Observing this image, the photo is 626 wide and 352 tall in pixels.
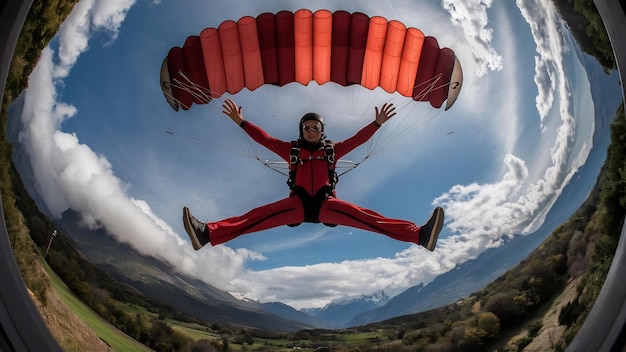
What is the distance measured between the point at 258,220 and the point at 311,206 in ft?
2.40

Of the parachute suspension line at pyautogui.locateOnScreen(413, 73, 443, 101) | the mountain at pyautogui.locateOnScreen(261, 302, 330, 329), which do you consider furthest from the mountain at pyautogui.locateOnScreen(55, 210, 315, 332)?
the parachute suspension line at pyautogui.locateOnScreen(413, 73, 443, 101)

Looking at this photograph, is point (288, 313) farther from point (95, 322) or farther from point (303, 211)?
point (303, 211)

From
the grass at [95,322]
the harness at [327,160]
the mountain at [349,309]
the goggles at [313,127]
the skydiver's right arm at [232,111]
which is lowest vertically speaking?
the grass at [95,322]

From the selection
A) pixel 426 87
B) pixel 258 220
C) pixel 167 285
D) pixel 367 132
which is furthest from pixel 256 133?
pixel 167 285

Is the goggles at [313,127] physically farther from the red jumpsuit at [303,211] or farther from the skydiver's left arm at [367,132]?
the skydiver's left arm at [367,132]

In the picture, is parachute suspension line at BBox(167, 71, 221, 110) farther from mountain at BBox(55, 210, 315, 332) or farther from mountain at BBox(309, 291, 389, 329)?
mountain at BBox(309, 291, 389, 329)

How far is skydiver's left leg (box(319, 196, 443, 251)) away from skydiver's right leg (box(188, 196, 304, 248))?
0.37 m

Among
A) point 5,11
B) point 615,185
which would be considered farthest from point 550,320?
point 5,11

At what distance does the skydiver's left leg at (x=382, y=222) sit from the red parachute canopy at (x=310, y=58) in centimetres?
232

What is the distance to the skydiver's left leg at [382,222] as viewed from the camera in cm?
618

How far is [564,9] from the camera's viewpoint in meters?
8.26

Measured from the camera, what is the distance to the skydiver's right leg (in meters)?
6.56

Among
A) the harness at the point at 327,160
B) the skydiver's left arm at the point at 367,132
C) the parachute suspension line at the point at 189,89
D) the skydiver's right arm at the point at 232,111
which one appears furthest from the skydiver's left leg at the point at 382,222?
the parachute suspension line at the point at 189,89

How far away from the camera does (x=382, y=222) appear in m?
6.49
